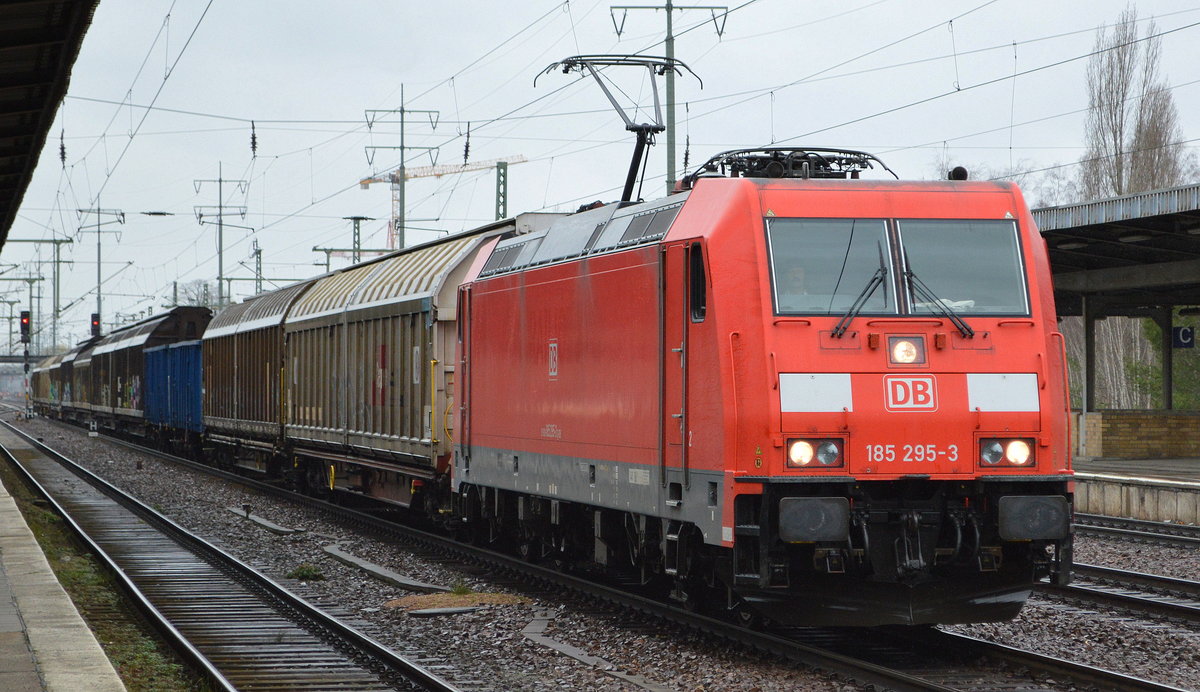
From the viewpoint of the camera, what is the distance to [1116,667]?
9359 millimetres

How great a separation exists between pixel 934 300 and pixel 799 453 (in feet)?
4.86

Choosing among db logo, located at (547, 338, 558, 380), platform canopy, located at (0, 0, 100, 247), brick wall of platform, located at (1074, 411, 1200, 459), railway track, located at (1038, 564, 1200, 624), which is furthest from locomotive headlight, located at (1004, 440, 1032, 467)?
brick wall of platform, located at (1074, 411, 1200, 459)

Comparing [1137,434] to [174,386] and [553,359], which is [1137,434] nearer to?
[553,359]

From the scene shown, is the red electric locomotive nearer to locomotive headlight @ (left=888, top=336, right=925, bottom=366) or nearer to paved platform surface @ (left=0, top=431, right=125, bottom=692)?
locomotive headlight @ (left=888, top=336, right=925, bottom=366)

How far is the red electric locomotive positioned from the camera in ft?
29.5

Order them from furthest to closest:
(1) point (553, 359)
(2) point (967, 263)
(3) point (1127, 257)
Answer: (3) point (1127, 257)
(1) point (553, 359)
(2) point (967, 263)

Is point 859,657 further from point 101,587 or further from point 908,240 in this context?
point 101,587

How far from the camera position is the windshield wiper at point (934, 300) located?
30.6 ft

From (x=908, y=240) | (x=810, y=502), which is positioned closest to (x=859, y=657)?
(x=810, y=502)

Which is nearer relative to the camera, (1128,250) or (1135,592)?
(1135,592)

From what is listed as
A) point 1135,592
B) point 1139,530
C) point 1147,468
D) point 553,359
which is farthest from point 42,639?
point 1147,468

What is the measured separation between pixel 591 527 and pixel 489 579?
1.83 m

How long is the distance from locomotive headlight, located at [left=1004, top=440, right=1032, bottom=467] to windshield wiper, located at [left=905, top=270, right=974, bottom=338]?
767 millimetres

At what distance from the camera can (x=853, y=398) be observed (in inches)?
356
